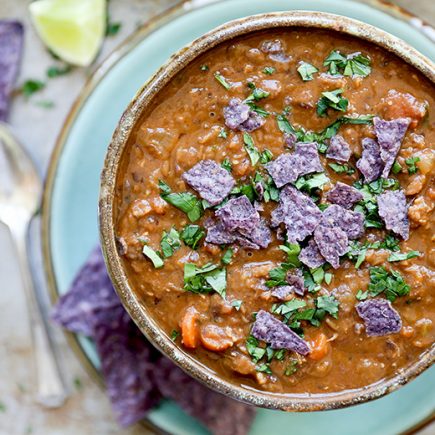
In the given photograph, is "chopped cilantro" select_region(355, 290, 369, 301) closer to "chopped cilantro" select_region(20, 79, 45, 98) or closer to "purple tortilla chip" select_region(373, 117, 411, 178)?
"purple tortilla chip" select_region(373, 117, 411, 178)

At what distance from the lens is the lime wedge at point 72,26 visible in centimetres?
339

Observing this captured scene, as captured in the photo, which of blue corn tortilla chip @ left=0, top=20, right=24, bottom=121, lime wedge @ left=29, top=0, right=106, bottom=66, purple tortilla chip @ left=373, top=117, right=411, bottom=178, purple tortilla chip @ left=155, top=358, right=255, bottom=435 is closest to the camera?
purple tortilla chip @ left=373, top=117, right=411, bottom=178

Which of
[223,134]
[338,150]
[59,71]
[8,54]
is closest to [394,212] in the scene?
[338,150]

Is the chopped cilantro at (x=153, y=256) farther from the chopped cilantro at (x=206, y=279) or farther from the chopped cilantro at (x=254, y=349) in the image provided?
the chopped cilantro at (x=254, y=349)

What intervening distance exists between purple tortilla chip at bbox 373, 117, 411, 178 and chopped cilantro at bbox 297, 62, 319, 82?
0.24 meters

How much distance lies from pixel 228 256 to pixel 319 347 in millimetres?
401

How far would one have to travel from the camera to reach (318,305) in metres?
2.50

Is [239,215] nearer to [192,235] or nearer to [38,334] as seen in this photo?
[192,235]

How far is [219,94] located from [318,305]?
2.39ft

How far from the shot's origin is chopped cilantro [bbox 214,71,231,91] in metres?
2.53

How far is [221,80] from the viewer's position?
99.7 inches

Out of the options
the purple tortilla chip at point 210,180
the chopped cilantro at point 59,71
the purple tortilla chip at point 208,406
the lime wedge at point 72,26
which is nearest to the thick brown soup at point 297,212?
the purple tortilla chip at point 210,180

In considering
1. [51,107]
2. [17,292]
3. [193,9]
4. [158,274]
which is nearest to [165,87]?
[158,274]

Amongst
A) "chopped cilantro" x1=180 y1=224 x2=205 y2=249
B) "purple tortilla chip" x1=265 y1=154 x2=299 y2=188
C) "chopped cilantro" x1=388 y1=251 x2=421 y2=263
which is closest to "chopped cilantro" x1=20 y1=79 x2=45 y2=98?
"chopped cilantro" x1=180 y1=224 x2=205 y2=249
